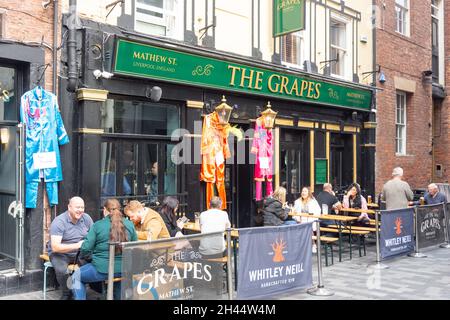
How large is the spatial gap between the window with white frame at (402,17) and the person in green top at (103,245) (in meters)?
13.0

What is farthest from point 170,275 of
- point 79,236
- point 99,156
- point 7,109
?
point 7,109

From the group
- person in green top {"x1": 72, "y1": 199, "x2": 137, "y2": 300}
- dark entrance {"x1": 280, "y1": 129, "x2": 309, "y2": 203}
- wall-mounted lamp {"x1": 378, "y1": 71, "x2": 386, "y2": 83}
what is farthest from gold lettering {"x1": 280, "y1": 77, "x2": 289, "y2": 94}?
person in green top {"x1": 72, "y1": 199, "x2": 137, "y2": 300}

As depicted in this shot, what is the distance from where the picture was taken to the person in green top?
5805 millimetres

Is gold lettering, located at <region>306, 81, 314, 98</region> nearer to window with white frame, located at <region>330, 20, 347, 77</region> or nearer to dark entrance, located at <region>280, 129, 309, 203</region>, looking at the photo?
dark entrance, located at <region>280, 129, 309, 203</region>

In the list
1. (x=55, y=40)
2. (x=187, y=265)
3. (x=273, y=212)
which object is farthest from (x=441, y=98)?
(x=187, y=265)

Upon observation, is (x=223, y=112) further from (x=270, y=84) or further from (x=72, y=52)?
(x=72, y=52)

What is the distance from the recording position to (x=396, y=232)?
9328 mm

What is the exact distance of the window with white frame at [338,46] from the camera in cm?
1385

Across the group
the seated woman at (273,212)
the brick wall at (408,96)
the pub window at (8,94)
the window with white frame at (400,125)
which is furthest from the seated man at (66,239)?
the window with white frame at (400,125)

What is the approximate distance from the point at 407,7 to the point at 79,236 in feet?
45.7

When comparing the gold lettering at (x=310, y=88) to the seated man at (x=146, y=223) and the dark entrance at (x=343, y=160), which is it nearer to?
the dark entrance at (x=343, y=160)

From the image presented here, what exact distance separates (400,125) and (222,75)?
8516 millimetres

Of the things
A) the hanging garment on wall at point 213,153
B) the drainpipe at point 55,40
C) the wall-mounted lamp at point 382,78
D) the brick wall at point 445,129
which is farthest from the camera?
the brick wall at point 445,129

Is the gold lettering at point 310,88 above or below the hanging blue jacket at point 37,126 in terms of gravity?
above
